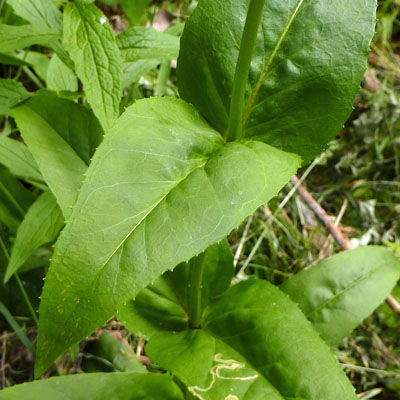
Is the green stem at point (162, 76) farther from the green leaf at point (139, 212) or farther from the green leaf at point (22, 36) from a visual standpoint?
the green leaf at point (139, 212)

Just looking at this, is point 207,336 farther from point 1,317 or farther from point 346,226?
point 346,226

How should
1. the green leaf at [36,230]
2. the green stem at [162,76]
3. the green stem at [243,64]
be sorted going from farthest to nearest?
the green stem at [162,76] → the green leaf at [36,230] → the green stem at [243,64]

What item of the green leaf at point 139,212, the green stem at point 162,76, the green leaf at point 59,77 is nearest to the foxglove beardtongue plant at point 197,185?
the green leaf at point 139,212

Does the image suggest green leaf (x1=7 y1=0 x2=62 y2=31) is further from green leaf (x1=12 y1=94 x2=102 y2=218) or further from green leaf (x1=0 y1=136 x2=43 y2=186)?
green leaf (x1=0 y1=136 x2=43 y2=186)

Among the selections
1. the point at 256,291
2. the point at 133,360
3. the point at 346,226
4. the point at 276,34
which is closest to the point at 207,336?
the point at 256,291

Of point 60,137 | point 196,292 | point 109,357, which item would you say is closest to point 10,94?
point 60,137

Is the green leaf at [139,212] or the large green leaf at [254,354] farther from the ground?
the green leaf at [139,212]

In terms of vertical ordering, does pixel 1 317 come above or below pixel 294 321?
below
